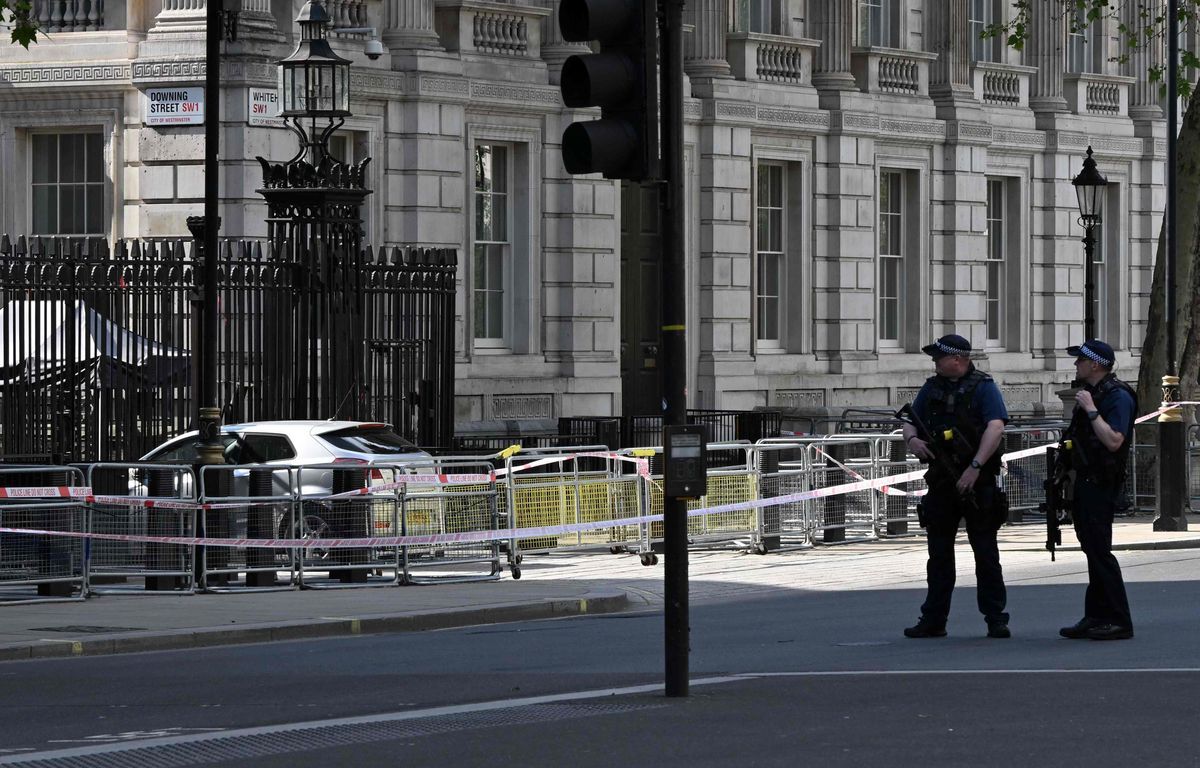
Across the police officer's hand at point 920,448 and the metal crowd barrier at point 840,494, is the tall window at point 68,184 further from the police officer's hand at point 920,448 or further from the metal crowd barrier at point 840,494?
the police officer's hand at point 920,448

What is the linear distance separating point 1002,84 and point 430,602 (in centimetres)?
2585

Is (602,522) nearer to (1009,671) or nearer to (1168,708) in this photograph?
(1009,671)

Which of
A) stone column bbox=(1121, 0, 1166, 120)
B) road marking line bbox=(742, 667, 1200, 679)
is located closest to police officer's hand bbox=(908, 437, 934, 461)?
road marking line bbox=(742, 667, 1200, 679)

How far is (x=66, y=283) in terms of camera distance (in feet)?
70.2

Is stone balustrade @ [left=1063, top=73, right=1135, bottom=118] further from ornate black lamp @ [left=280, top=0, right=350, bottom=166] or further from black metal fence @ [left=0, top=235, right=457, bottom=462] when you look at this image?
ornate black lamp @ [left=280, top=0, right=350, bottom=166]

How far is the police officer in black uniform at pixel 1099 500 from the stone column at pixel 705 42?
21.2 metres

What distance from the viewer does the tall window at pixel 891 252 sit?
130ft

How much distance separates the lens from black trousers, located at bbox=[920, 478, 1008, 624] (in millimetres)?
14578

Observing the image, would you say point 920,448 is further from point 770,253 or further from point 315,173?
point 770,253

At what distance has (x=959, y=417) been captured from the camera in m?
14.5

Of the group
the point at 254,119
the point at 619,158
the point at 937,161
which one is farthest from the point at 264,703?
the point at 937,161

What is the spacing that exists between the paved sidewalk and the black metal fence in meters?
2.95

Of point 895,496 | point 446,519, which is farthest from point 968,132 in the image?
point 446,519

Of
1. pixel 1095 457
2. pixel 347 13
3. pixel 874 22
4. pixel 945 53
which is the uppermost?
pixel 874 22
